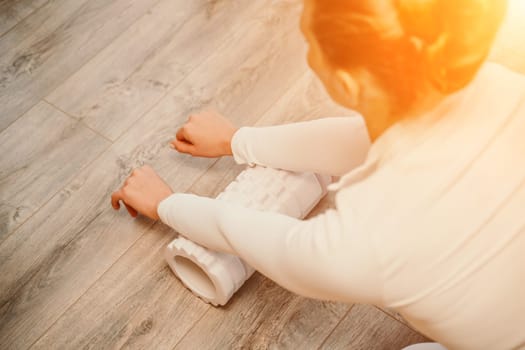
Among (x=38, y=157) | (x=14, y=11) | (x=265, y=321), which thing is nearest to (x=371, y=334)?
(x=265, y=321)

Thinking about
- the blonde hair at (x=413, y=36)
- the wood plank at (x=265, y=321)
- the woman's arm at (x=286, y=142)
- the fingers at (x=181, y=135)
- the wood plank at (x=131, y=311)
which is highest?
the blonde hair at (x=413, y=36)

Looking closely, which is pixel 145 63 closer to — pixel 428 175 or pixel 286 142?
pixel 286 142

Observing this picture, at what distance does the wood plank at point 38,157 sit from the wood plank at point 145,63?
0.03 metres

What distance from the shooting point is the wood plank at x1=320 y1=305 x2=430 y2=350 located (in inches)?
40.2

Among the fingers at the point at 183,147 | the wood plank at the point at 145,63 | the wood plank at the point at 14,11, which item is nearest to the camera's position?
the fingers at the point at 183,147

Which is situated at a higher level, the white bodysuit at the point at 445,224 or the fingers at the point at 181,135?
the white bodysuit at the point at 445,224

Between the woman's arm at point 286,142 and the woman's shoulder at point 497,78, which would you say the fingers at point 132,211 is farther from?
the woman's shoulder at point 497,78

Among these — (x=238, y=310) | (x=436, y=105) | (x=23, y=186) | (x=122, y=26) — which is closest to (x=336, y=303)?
(x=238, y=310)

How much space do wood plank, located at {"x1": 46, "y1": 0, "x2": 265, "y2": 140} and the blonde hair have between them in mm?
796

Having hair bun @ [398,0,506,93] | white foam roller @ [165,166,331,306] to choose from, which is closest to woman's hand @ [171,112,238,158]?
white foam roller @ [165,166,331,306]

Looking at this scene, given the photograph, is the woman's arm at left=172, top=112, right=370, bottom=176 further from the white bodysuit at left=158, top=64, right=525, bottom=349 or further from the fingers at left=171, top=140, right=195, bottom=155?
the white bodysuit at left=158, top=64, right=525, bottom=349

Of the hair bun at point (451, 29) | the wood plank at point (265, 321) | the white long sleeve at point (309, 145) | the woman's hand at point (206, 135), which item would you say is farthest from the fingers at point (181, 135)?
the hair bun at point (451, 29)

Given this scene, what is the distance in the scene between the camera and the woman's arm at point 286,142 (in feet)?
3.10

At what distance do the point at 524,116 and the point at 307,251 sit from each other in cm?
29
